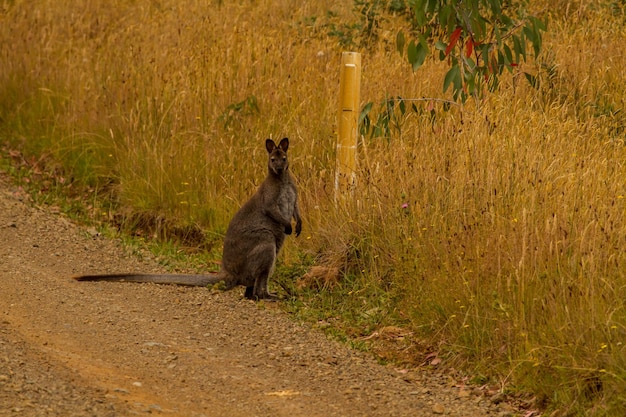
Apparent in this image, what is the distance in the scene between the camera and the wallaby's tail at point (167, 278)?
7.98m

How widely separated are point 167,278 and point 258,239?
79cm

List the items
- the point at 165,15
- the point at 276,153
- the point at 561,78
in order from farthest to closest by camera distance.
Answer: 1. the point at 165,15
2. the point at 561,78
3. the point at 276,153

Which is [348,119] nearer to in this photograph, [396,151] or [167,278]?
[396,151]

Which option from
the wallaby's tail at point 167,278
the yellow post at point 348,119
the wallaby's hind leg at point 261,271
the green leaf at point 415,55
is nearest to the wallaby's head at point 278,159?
the yellow post at point 348,119

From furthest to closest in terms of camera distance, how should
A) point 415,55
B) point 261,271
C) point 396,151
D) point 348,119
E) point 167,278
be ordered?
point 348,119 → point 396,151 → point 167,278 → point 261,271 → point 415,55

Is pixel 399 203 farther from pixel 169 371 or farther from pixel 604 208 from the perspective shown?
pixel 169 371

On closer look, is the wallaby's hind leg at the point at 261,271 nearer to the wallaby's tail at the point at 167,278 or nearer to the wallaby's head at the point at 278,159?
the wallaby's tail at the point at 167,278

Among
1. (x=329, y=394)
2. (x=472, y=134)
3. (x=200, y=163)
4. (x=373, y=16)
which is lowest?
(x=329, y=394)

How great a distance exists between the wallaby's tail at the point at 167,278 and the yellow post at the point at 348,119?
4.24ft

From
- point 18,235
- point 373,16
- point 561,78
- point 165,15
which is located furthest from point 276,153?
point 165,15

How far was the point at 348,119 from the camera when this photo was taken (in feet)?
27.7

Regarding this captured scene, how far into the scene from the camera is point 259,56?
1141 centimetres

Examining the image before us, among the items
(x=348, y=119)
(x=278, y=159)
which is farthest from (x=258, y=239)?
(x=348, y=119)

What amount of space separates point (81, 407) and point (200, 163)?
5.16m
